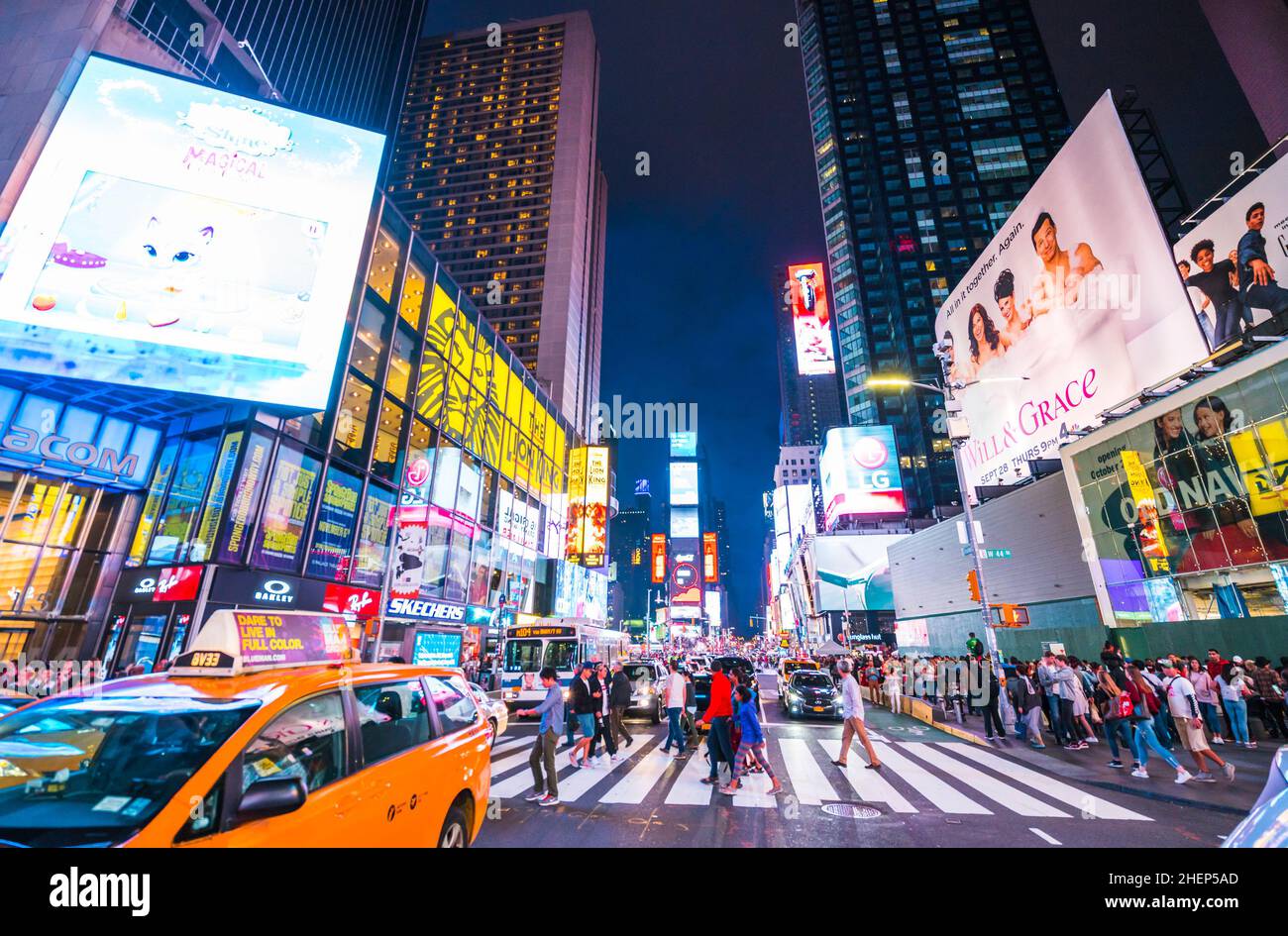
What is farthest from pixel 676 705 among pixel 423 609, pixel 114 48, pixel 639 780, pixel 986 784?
pixel 114 48

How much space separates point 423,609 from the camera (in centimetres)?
2434

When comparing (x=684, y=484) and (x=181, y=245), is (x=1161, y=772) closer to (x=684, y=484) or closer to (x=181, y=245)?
(x=181, y=245)

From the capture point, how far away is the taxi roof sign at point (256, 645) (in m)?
3.89

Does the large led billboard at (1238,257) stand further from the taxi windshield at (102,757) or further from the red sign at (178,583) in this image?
the red sign at (178,583)

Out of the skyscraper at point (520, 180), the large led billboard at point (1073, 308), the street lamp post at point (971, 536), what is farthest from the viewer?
the skyscraper at point (520, 180)

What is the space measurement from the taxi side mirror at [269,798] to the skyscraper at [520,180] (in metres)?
66.3

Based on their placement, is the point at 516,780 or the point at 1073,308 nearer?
the point at 516,780

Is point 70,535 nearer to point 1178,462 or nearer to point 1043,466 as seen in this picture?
point 1178,462

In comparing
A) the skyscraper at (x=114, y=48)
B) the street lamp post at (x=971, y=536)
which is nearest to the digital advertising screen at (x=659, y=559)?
the skyscraper at (x=114, y=48)

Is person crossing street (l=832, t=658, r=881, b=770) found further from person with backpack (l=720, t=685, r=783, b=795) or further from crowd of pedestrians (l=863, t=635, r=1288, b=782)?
crowd of pedestrians (l=863, t=635, r=1288, b=782)

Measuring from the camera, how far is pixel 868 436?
61.4 metres

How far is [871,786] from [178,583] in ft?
61.5
